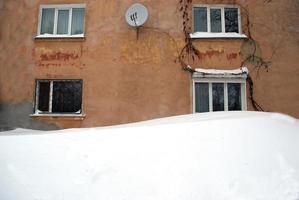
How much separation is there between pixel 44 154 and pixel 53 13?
7.45 m

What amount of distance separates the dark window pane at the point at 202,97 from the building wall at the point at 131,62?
9.2 inches

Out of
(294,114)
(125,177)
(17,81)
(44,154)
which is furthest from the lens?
(17,81)

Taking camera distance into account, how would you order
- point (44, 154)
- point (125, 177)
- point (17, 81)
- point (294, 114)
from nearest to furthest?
1. point (125, 177)
2. point (44, 154)
3. point (294, 114)
4. point (17, 81)

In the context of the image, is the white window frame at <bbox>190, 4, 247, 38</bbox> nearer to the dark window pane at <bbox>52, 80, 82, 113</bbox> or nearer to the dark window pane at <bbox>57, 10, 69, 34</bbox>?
the dark window pane at <bbox>52, 80, 82, 113</bbox>

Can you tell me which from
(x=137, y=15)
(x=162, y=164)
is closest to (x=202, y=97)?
(x=137, y=15)

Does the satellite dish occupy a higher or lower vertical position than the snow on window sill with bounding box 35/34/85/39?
higher

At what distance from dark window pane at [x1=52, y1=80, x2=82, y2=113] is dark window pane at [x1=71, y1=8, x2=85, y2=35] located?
1578mm

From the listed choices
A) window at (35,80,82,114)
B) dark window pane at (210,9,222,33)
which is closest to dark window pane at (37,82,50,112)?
window at (35,80,82,114)

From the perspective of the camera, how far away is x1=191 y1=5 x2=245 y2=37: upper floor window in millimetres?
10430

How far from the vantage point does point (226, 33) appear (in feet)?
33.7

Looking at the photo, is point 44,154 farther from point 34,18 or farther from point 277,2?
point 277,2

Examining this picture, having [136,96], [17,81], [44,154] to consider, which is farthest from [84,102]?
[44,154]

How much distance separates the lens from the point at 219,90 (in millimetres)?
9984

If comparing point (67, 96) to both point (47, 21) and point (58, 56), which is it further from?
point (47, 21)
